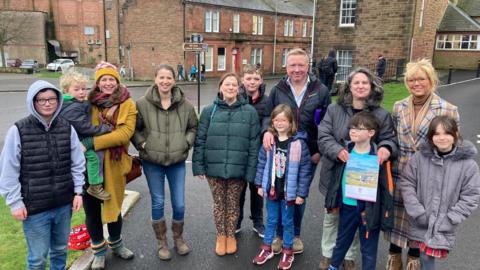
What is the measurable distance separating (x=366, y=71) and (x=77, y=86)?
2771mm

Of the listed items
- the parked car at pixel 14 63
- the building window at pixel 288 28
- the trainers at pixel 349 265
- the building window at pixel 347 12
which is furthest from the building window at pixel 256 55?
the trainers at pixel 349 265

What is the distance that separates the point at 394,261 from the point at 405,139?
128cm

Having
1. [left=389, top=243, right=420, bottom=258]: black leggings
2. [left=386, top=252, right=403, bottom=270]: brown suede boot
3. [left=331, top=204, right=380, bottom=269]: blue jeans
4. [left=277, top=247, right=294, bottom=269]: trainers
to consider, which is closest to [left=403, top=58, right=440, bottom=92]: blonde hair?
[left=331, top=204, right=380, bottom=269]: blue jeans

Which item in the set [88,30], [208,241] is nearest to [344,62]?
[208,241]

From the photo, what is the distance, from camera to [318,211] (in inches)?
223

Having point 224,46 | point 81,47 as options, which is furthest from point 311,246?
point 81,47

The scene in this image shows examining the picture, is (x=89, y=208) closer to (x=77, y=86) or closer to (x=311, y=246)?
(x=77, y=86)

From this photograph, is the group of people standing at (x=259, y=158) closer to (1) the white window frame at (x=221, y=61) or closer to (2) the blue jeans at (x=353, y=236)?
(2) the blue jeans at (x=353, y=236)

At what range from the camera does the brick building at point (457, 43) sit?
109 feet

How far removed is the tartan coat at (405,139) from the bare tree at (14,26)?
166 feet

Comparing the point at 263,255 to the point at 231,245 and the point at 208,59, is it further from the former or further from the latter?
the point at 208,59

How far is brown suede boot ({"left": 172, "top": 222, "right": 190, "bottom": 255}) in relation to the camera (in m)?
4.41

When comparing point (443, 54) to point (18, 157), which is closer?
point (18, 157)

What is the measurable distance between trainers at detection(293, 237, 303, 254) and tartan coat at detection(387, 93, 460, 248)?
1087mm
